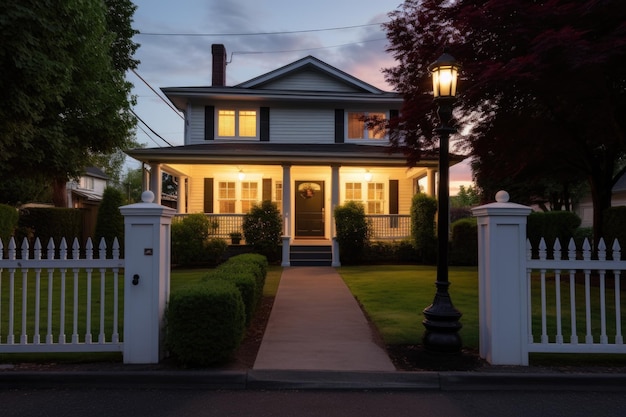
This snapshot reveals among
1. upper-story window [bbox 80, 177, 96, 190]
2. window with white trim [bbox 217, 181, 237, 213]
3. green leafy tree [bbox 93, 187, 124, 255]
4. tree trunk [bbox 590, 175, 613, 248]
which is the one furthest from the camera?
upper-story window [bbox 80, 177, 96, 190]

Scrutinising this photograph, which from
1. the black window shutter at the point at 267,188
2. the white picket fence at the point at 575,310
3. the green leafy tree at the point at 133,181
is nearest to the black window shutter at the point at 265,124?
the black window shutter at the point at 267,188

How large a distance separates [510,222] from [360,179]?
43.7ft

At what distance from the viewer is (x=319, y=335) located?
21.3 feet

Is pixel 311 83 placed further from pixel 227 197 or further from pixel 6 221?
pixel 6 221

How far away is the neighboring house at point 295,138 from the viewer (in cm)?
1797

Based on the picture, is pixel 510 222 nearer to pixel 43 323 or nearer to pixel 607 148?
pixel 43 323

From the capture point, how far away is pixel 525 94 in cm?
948

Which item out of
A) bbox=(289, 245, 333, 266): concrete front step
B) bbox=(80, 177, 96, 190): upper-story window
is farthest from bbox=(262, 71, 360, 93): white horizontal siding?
bbox=(80, 177, 96, 190): upper-story window

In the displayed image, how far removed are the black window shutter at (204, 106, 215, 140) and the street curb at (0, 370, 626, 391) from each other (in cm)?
1432

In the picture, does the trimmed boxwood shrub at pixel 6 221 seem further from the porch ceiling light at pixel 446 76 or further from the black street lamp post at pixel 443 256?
the porch ceiling light at pixel 446 76

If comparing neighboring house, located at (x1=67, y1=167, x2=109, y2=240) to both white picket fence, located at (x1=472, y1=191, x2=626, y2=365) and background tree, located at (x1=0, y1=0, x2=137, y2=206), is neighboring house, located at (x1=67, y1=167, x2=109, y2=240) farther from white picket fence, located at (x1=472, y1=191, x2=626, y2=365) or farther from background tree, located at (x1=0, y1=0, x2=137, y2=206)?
white picket fence, located at (x1=472, y1=191, x2=626, y2=365)

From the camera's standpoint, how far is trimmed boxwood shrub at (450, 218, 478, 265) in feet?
51.5

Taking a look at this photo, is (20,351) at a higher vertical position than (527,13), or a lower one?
lower

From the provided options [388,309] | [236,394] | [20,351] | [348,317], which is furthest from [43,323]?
[388,309]
